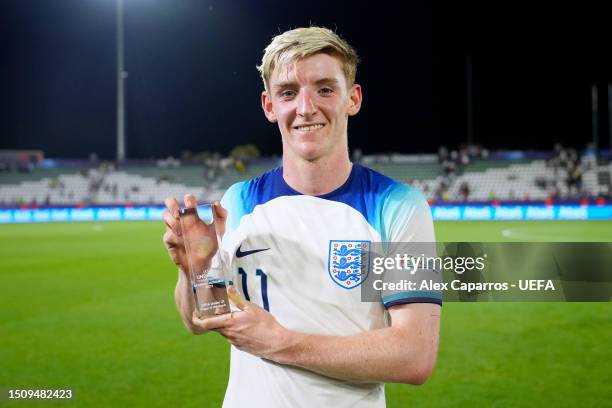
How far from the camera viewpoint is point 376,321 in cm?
201

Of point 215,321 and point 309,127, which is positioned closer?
point 215,321

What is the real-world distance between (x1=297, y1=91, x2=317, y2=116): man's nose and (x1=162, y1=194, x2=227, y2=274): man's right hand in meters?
0.40

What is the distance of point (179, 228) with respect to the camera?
5.96 feet

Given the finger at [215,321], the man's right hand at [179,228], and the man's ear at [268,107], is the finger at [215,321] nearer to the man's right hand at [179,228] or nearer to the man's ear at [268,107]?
the man's right hand at [179,228]

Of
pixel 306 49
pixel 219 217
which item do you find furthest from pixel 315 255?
pixel 306 49

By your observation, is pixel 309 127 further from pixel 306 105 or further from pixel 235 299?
pixel 235 299

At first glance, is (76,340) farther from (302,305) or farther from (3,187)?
(3,187)

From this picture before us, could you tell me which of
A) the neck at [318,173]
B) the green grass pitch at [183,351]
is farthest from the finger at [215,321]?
the green grass pitch at [183,351]

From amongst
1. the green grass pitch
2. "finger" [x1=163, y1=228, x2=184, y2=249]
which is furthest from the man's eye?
the green grass pitch

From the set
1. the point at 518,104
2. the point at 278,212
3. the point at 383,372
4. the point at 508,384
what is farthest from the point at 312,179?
the point at 518,104

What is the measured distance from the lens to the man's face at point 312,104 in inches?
75.0

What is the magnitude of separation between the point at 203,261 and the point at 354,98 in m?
0.78

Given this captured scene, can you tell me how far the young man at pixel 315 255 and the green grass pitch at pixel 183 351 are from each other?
3.27 m

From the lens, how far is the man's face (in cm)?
190
